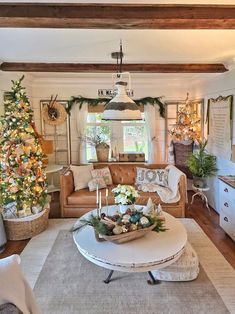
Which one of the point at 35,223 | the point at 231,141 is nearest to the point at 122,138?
the point at 231,141

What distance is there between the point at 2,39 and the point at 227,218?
3783 mm

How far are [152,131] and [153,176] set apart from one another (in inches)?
66.3

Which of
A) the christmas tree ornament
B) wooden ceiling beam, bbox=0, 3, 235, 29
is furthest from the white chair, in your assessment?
wooden ceiling beam, bbox=0, 3, 235, 29

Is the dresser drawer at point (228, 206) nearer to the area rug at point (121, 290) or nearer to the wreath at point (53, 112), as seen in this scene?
the area rug at point (121, 290)

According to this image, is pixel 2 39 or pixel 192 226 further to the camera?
pixel 192 226

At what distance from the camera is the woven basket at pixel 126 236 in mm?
2803

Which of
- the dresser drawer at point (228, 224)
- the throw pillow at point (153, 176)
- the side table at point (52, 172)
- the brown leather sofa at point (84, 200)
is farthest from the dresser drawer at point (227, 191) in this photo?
the side table at point (52, 172)

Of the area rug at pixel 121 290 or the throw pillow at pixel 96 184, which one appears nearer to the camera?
the area rug at pixel 121 290

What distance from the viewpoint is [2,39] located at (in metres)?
3.16

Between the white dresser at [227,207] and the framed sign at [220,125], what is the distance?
0.76m

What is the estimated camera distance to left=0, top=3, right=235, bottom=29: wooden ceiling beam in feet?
7.14

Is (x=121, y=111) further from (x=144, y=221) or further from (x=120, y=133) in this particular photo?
(x=120, y=133)

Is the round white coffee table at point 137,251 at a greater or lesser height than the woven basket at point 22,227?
greater

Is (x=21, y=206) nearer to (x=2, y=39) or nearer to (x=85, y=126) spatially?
(x=2, y=39)
